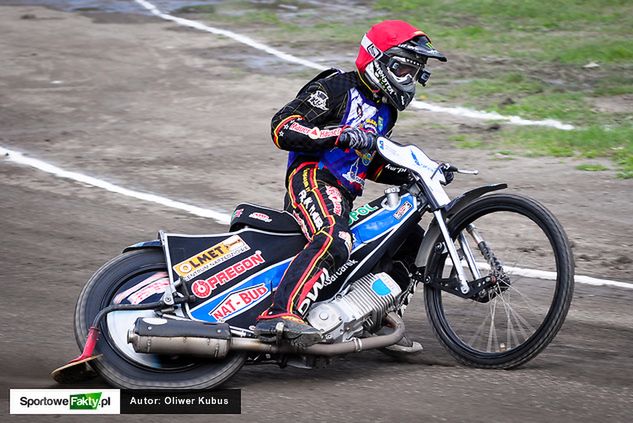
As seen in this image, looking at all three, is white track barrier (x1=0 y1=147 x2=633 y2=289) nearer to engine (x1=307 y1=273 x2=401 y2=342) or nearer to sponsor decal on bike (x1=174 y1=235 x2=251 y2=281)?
engine (x1=307 y1=273 x2=401 y2=342)

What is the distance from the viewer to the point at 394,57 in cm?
611

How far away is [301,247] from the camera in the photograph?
6.16 meters

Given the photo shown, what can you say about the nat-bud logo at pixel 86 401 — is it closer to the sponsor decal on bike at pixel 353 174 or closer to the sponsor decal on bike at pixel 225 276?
the sponsor decal on bike at pixel 225 276

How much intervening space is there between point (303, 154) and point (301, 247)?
1.90 ft

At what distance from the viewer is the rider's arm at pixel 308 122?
598cm

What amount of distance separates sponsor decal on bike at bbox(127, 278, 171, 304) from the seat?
0.56 m

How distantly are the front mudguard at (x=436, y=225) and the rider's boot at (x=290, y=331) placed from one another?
2.94 feet

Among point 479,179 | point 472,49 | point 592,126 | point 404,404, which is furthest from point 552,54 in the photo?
point 404,404

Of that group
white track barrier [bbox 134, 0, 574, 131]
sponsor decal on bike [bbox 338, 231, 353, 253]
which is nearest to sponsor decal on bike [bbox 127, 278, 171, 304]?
sponsor decal on bike [bbox 338, 231, 353, 253]

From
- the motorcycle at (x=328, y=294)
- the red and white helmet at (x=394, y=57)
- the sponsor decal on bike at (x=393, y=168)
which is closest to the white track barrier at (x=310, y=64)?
the sponsor decal on bike at (x=393, y=168)

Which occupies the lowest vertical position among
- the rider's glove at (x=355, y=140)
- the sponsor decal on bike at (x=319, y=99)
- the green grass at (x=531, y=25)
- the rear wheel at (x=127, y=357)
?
the rear wheel at (x=127, y=357)

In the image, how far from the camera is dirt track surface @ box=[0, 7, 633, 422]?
566 cm

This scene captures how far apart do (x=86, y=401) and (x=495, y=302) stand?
243 cm

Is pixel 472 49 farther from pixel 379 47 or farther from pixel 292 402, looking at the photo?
pixel 292 402
